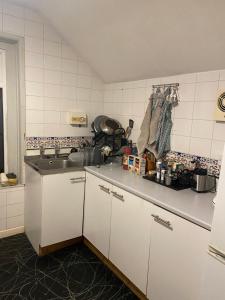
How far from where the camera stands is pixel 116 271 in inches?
70.1

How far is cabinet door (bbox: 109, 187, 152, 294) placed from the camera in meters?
1.47

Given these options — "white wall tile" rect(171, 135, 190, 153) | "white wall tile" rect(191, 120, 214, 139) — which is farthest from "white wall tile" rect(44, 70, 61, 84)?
"white wall tile" rect(191, 120, 214, 139)

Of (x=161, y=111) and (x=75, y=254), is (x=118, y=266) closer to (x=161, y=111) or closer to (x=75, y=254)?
(x=75, y=254)

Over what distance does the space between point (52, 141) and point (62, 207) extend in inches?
29.3

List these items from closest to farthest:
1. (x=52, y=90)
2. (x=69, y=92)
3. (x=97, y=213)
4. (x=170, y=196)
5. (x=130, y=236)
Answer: (x=170, y=196), (x=130, y=236), (x=97, y=213), (x=52, y=90), (x=69, y=92)

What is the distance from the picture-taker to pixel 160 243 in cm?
136

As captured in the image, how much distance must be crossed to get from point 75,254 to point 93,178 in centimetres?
70

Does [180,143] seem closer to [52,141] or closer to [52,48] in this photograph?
[52,141]

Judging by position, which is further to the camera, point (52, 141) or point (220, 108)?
point (52, 141)

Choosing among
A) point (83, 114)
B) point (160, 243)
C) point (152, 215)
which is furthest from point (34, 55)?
point (160, 243)

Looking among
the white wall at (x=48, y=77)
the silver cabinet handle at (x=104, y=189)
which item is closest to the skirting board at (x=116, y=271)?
the silver cabinet handle at (x=104, y=189)

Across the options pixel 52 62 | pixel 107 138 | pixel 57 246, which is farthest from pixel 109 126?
pixel 57 246

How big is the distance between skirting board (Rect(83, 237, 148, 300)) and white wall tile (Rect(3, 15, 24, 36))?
6.51 ft

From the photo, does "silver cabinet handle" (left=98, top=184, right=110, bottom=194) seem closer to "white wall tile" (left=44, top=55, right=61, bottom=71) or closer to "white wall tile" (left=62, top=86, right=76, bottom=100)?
"white wall tile" (left=62, top=86, right=76, bottom=100)
